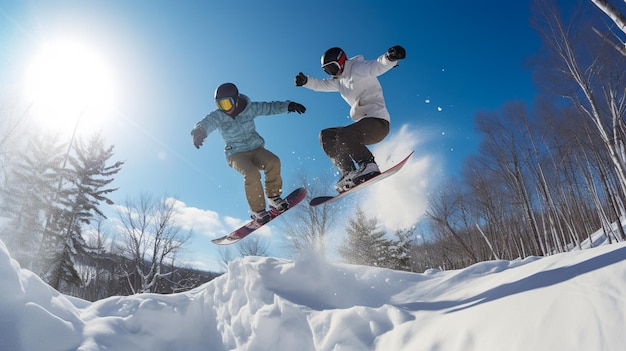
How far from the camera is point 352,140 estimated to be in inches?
160

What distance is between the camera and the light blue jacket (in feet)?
16.5

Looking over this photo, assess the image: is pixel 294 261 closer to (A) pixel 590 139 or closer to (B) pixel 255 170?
(B) pixel 255 170

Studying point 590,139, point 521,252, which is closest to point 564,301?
point 590,139

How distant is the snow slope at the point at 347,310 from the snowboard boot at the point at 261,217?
68cm

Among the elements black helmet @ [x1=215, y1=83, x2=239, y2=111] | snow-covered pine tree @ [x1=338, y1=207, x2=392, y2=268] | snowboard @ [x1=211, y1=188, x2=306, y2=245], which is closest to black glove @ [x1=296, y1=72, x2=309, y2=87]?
black helmet @ [x1=215, y1=83, x2=239, y2=111]

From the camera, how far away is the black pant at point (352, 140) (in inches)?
161

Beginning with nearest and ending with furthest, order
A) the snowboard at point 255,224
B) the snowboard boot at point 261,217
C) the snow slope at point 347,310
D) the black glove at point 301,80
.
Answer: the snow slope at point 347,310 < the black glove at point 301,80 < the snowboard boot at point 261,217 < the snowboard at point 255,224

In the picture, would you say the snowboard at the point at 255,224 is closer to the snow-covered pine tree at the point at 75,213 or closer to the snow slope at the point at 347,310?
the snow slope at the point at 347,310

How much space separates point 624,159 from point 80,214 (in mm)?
25757

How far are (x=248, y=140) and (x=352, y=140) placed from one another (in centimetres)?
191

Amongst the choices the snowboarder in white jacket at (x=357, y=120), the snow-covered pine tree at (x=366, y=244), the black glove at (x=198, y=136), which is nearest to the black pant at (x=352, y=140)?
the snowboarder in white jacket at (x=357, y=120)

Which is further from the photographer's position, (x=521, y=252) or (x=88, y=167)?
(x=521, y=252)

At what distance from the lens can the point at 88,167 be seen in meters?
18.9

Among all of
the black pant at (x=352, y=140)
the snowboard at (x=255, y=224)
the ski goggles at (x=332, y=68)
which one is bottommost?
the snowboard at (x=255, y=224)
